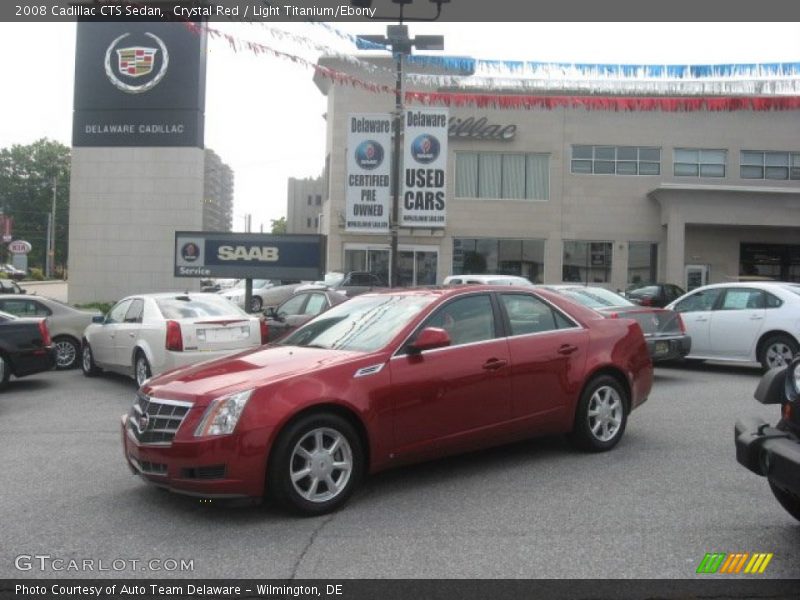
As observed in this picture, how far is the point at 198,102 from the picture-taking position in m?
21.0

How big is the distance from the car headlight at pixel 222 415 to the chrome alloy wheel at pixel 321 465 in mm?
443

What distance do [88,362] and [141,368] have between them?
252 centimetres

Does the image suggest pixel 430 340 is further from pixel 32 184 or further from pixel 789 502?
pixel 32 184

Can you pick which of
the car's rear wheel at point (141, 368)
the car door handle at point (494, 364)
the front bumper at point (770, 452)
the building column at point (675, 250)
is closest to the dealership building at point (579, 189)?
the building column at point (675, 250)

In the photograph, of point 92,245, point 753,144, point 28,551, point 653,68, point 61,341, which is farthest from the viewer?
point 753,144

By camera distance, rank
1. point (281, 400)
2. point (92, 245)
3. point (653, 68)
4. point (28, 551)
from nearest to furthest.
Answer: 1. point (28, 551)
2. point (281, 400)
3. point (653, 68)
4. point (92, 245)

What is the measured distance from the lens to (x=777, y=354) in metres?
11.5

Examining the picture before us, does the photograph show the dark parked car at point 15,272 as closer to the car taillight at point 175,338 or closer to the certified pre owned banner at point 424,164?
the certified pre owned banner at point 424,164

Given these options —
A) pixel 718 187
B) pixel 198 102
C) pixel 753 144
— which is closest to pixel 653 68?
pixel 198 102

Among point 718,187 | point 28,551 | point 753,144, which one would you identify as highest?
point 753,144

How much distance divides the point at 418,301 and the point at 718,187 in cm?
2969

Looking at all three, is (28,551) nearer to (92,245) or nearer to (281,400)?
(281,400)

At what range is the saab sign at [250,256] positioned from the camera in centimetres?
1492
